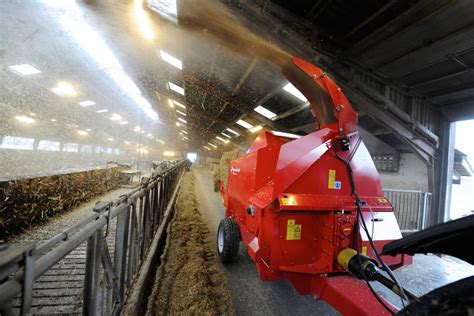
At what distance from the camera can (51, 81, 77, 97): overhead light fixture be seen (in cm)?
516

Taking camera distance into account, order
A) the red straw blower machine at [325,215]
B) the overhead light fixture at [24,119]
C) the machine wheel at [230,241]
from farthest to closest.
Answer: the overhead light fixture at [24,119] < the machine wheel at [230,241] < the red straw blower machine at [325,215]

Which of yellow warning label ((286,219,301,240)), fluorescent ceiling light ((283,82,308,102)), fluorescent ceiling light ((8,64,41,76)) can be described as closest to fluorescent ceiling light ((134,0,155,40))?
fluorescent ceiling light ((8,64,41,76))

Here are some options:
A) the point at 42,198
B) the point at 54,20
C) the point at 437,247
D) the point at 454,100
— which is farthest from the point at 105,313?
the point at 454,100

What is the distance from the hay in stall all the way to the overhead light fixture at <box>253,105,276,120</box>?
478 centimetres

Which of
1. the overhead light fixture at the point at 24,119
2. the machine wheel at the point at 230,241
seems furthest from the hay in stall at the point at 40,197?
the machine wheel at the point at 230,241

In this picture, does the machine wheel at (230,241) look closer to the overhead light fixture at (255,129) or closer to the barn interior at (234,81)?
the barn interior at (234,81)

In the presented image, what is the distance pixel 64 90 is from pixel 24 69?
1655 mm

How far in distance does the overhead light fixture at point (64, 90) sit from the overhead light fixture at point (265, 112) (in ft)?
16.3

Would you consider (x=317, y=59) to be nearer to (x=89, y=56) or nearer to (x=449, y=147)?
(x=449, y=147)

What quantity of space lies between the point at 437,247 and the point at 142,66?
21.7 feet

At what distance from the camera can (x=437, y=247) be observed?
2.71 ft

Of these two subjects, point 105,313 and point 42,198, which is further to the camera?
point 42,198

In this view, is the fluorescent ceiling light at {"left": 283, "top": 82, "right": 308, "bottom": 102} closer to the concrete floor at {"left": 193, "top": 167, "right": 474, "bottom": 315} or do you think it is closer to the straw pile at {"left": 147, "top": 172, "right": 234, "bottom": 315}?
the concrete floor at {"left": 193, "top": 167, "right": 474, "bottom": 315}

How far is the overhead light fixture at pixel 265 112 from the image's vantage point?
6948mm
